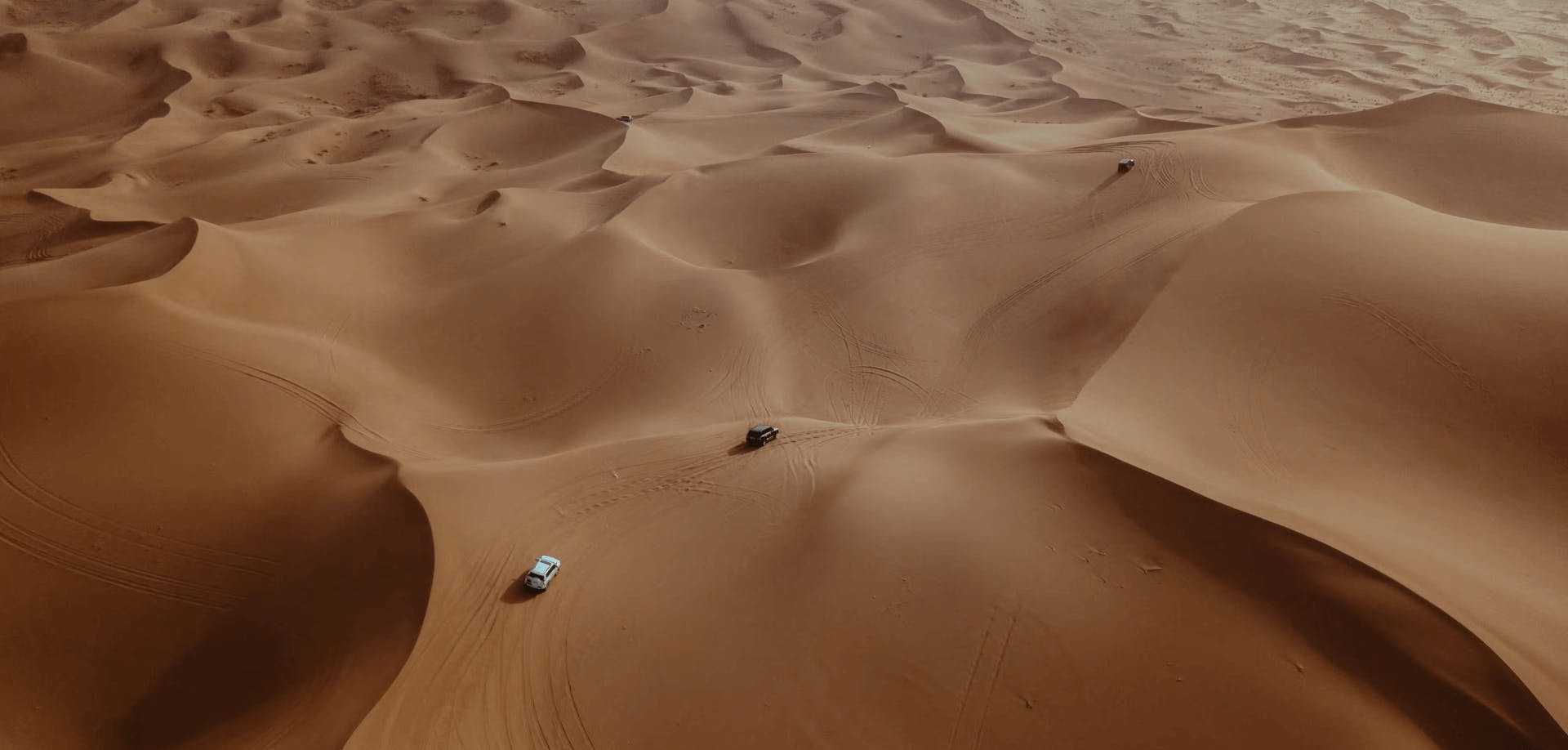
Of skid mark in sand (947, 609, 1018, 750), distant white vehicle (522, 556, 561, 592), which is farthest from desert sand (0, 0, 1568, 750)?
distant white vehicle (522, 556, 561, 592)

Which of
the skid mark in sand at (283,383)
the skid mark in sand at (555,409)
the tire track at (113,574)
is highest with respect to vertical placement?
the skid mark in sand at (283,383)

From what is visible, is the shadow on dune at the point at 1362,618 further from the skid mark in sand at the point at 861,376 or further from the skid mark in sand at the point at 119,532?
the skid mark in sand at the point at 119,532

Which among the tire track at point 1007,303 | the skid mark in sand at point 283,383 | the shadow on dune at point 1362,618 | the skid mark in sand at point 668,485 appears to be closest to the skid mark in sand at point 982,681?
the shadow on dune at point 1362,618

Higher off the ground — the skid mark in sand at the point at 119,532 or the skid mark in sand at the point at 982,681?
the skid mark in sand at the point at 982,681

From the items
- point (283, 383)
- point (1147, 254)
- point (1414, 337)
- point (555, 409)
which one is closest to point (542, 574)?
point (555, 409)

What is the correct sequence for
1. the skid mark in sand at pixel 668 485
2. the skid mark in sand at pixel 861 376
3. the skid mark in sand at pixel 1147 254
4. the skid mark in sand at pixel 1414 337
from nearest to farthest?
the skid mark in sand at pixel 668 485
the skid mark in sand at pixel 1414 337
the skid mark in sand at pixel 861 376
the skid mark in sand at pixel 1147 254

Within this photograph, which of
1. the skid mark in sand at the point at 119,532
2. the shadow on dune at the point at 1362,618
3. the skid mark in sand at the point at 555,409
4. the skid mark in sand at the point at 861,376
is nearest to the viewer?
the shadow on dune at the point at 1362,618

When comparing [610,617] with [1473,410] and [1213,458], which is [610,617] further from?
[1473,410]
